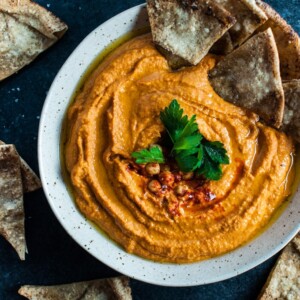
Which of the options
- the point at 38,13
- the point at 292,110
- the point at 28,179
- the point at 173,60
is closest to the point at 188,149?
the point at 173,60

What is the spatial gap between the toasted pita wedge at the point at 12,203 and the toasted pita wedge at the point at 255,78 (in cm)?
148

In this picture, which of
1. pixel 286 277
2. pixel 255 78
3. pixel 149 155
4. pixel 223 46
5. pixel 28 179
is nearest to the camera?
pixel 149 155

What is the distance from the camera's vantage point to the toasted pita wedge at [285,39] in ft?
11.3

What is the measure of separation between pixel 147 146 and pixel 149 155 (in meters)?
0.11

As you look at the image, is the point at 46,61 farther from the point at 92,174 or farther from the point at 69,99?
the point at 92,174

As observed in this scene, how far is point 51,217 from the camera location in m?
4.04

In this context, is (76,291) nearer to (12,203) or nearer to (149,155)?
(12,203)

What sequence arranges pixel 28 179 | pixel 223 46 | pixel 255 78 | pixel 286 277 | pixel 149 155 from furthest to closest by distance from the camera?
pixel 286 277 → pixel 28 179 → pixel 223 46 → pixel 255 78 → pixel 149 155

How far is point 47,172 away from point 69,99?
0.49 metres

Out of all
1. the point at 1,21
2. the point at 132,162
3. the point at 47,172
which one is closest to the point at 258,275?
the point at 132,162

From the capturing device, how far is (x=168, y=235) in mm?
3381

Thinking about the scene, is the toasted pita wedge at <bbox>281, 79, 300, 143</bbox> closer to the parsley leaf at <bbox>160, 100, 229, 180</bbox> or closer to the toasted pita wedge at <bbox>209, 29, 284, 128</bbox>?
the toasted pita wedge at <bbox>209, 29, 284, 128</bbox>

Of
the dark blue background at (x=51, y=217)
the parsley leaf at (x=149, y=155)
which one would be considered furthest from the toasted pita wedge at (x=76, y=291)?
the parsley leaf at (x=149, y=155)

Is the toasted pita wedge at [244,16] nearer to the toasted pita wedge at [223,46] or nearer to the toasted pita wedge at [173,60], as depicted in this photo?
the toasted pita wedge at [223,46]
